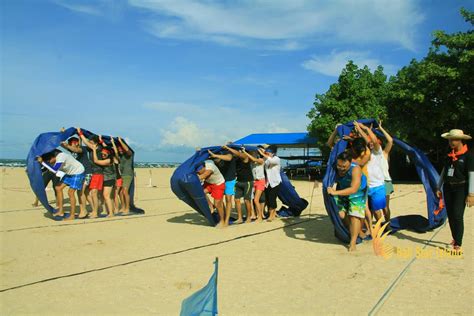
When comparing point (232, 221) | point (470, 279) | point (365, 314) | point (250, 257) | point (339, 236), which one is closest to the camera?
point (365, 314)

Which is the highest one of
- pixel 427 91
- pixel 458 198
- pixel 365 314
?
pixel 427 91

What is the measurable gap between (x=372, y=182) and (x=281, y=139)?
25.4 meters

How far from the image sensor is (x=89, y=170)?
391 inches

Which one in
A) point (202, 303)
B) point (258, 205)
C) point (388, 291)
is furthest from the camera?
point (258, 205)

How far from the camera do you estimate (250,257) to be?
6168 mm

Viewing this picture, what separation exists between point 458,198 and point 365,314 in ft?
10.5

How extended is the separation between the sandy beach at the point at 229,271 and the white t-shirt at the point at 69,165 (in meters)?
1.24

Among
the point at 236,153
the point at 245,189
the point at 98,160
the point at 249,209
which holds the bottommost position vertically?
the point at 249,209

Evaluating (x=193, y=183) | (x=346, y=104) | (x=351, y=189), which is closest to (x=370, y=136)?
(x=351, y=189)

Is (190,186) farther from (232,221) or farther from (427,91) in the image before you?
(427,91)

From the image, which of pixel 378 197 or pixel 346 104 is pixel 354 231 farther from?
pixel 346 104

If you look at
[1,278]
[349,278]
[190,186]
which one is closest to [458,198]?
[349,278]

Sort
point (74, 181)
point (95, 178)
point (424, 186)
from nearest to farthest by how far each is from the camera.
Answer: point (424, 186)
point (74, 181)
point (95, 178)

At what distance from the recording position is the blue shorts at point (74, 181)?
9391 mm
